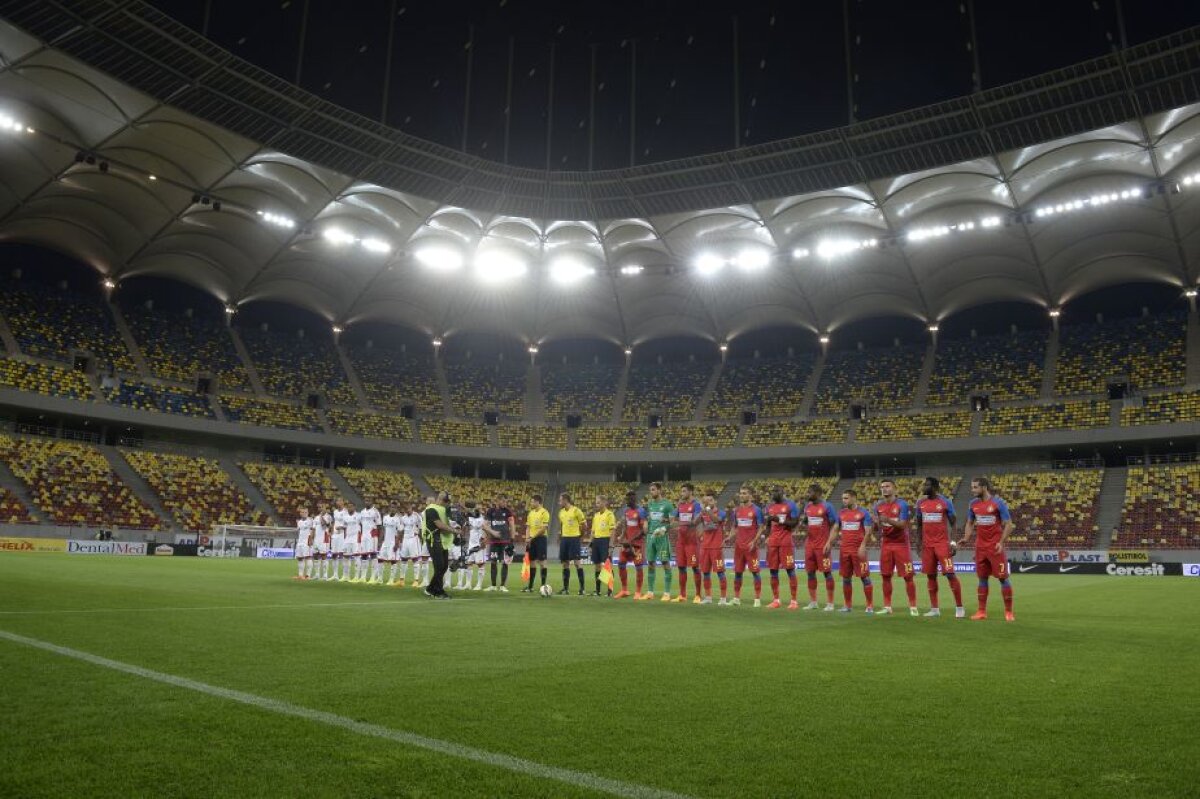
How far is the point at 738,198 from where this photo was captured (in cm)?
4091

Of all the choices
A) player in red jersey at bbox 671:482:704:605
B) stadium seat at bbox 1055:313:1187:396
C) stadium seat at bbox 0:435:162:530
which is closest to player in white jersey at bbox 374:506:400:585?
player in red jersey at bbox 671:482:704:605

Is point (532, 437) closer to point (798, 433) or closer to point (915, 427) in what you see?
point (798, 433)

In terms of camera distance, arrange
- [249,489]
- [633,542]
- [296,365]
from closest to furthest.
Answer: [633,542], [249,489], [296,365]

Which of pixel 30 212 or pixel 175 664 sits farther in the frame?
pixel 30 212

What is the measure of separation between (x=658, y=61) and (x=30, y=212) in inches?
1359

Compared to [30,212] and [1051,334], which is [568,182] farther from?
[1051,334]

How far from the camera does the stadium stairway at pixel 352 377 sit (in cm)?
5667

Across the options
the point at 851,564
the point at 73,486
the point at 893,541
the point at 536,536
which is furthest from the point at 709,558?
the point at 73,486

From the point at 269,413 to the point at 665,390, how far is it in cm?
2887

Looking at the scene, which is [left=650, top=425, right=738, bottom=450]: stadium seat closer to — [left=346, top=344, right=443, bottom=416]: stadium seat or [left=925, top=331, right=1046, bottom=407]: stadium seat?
[left=925, top=331, right=1046, bottom=407]: stadium seat

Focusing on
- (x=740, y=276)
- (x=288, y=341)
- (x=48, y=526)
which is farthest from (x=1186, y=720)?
(x=288, y=341)

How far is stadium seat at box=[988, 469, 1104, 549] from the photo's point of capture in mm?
40312

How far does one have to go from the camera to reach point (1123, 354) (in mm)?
48094

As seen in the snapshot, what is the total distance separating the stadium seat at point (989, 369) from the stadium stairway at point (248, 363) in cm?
4495
